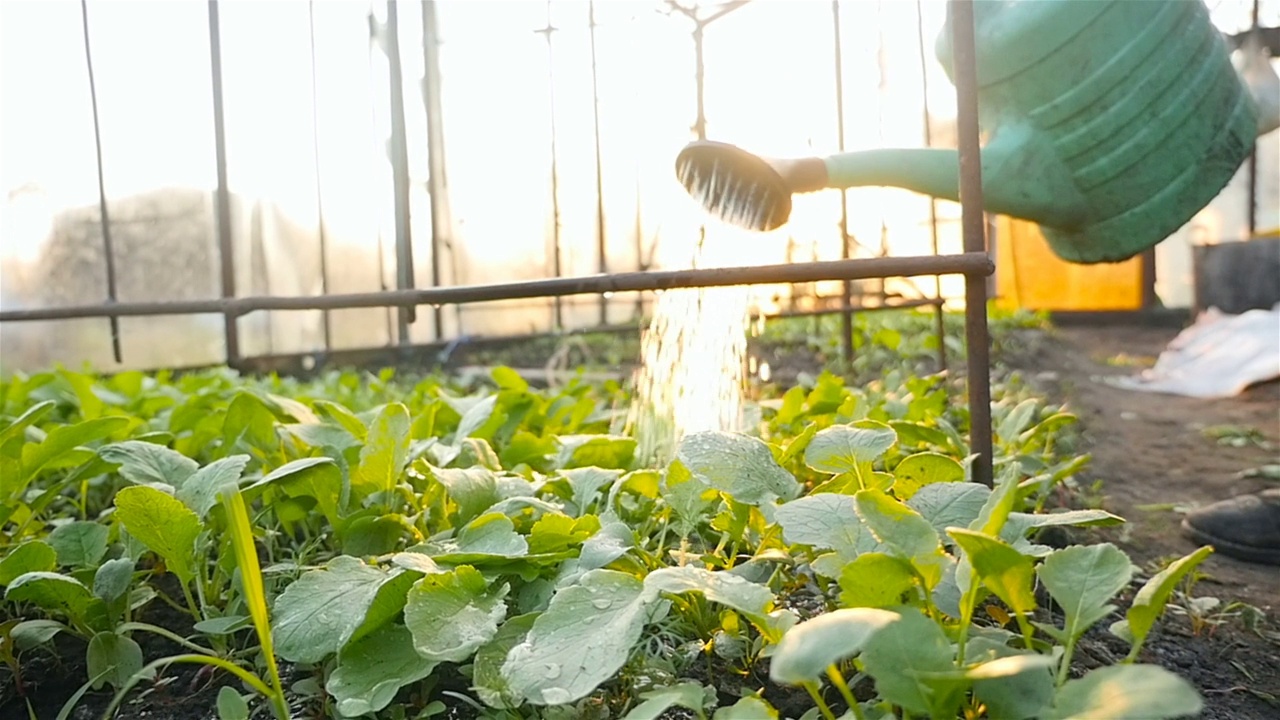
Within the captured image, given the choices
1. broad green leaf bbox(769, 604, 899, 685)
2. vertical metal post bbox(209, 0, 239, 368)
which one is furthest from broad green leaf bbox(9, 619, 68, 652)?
vertical metal post bbox(209, 0, 239, 368)

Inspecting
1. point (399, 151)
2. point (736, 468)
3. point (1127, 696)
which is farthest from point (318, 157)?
point (1127, 696)

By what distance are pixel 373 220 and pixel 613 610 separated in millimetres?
3639

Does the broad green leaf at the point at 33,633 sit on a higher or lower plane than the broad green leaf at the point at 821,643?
lower

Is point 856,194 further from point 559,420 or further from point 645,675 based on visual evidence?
point 645,675

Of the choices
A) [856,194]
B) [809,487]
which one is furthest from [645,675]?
[856,194]

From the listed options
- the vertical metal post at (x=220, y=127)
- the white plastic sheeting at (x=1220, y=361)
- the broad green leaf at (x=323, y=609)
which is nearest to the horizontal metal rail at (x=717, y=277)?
the broad green leaf at (x=323, y=609)

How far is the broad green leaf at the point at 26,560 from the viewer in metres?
0.71

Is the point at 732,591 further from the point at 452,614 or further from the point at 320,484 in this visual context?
the point at 320,484

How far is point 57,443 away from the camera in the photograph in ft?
3.01

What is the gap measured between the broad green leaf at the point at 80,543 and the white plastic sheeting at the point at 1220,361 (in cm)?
342

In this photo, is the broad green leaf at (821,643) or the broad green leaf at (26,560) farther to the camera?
the broad green leaf at (26,560)

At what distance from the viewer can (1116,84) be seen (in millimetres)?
1181

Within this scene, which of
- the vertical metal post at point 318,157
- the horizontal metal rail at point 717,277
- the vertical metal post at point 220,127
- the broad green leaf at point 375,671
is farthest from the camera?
the vertical metal post at point 318,157

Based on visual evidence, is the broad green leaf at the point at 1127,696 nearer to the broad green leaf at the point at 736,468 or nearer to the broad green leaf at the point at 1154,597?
the broad green leaf at the point at 1154,597
